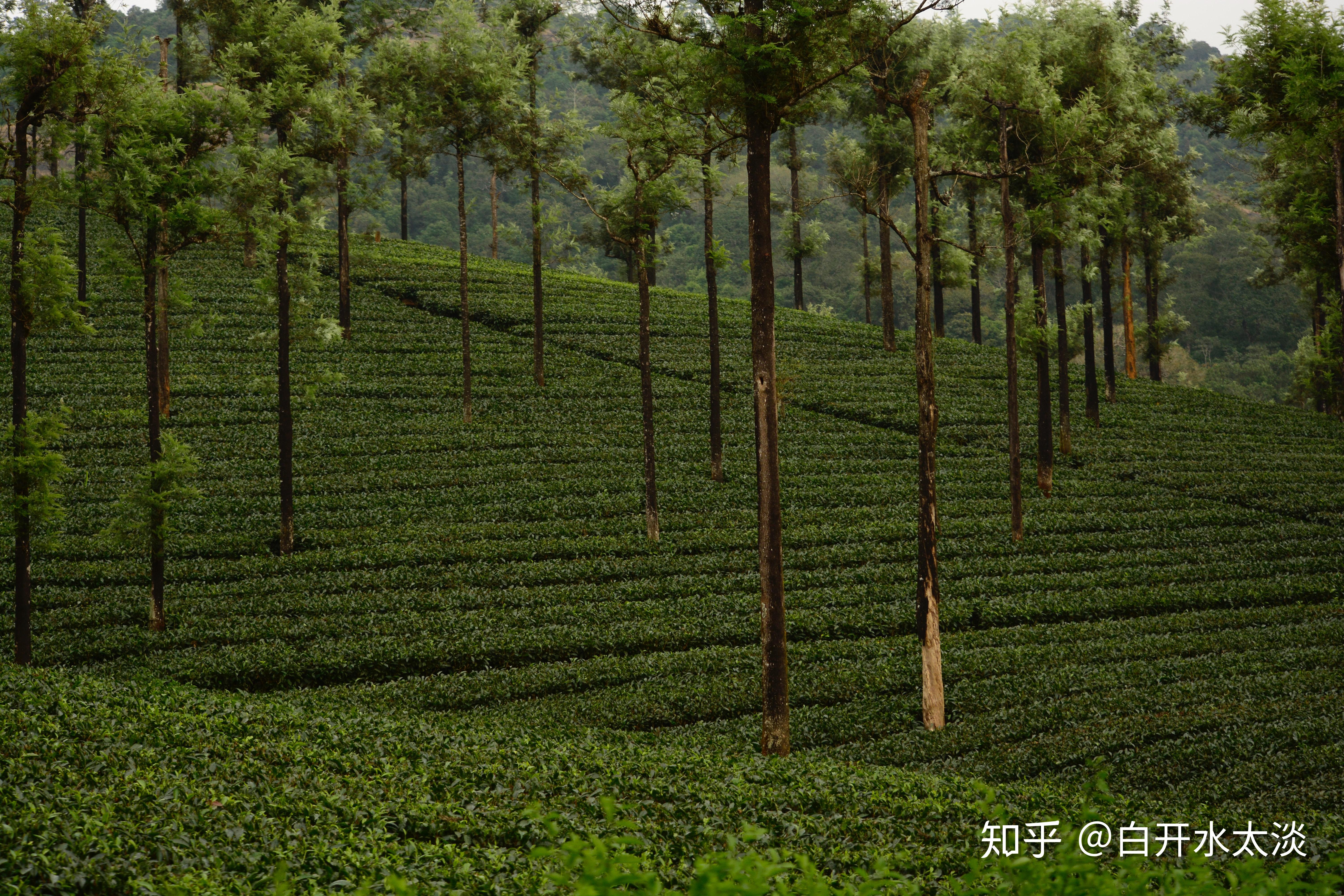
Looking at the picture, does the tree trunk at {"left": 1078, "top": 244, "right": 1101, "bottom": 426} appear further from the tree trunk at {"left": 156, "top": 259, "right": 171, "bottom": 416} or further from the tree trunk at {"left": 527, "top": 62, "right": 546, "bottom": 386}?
the tree trunk at {"left": 156, "top": 259, "right": 171, "bottom": 416}

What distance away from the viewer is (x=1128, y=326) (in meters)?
53.1

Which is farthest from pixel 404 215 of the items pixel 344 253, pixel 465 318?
pixel 465 318

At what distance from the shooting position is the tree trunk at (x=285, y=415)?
78.6ft

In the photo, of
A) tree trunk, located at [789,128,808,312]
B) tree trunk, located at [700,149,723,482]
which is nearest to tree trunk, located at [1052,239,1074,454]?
tree trunk, located at [700,149,723,482]

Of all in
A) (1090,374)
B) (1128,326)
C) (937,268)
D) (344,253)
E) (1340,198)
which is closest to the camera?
(1340,198)

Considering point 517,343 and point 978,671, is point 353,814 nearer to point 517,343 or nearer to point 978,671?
point 978,671

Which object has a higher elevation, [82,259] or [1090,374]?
[82,259]

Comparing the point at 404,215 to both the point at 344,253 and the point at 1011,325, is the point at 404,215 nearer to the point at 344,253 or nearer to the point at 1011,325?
the point at 344,253

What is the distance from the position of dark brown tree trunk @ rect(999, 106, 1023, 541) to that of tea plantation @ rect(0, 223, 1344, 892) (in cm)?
Answer: 119

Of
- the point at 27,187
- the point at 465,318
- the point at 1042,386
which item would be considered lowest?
the point at 1042,386

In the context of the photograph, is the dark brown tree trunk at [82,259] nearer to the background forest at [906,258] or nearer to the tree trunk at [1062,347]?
the background forest at [906,258]

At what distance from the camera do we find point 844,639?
20.7 metres

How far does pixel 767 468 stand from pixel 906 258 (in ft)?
257

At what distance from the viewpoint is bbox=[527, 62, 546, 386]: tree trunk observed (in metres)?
33.0
